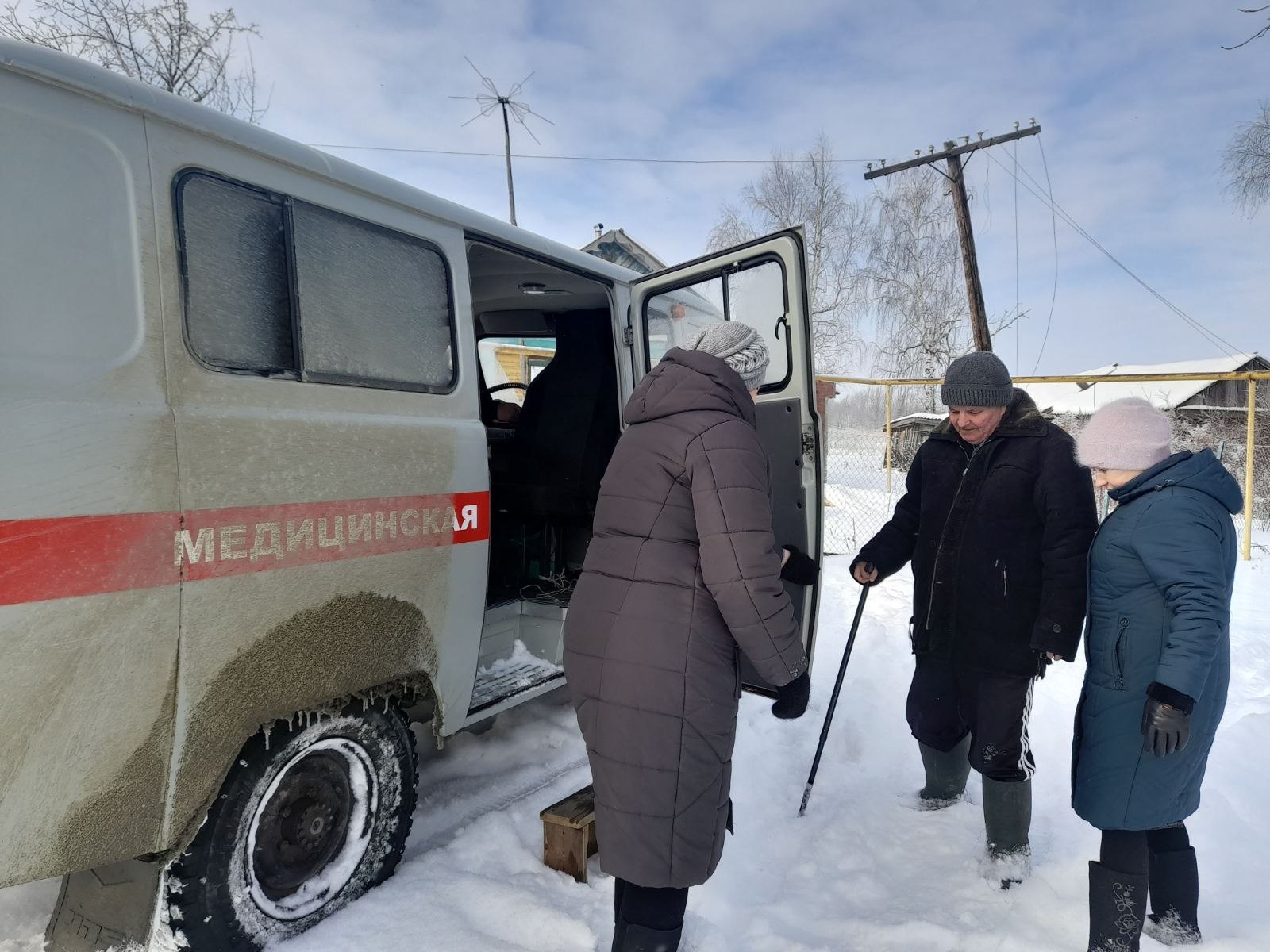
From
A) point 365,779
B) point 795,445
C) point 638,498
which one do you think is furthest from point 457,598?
point 795,445

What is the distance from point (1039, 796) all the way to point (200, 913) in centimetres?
340

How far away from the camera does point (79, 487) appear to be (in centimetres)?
166

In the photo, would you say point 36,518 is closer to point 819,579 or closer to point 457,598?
point 457,598

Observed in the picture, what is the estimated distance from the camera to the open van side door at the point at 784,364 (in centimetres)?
311

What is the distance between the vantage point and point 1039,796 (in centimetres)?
340

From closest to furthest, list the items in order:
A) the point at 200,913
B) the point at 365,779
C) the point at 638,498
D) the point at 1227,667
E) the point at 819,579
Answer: the point at 638,498 → the point at 200,913 → the point at 1227,667 → the point at 365,779 → the point at 819,579

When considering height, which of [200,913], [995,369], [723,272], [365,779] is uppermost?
[723,272]

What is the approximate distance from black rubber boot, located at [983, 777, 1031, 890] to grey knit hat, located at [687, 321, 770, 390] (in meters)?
1.89

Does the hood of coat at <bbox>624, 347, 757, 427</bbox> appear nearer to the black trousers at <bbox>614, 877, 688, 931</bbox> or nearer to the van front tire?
the black trousers at <bbox>614, 877, 688, 931</bbox>

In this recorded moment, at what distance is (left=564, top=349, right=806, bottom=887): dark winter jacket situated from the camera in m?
1.76

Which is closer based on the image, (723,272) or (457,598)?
(457,598)

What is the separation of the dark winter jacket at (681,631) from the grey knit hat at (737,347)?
5.2 inches

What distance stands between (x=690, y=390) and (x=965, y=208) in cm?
1500

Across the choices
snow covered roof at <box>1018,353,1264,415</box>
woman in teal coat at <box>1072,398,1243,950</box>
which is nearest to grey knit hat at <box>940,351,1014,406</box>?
A: woman in teal coat at <box>1072,398,1243,950</box>
